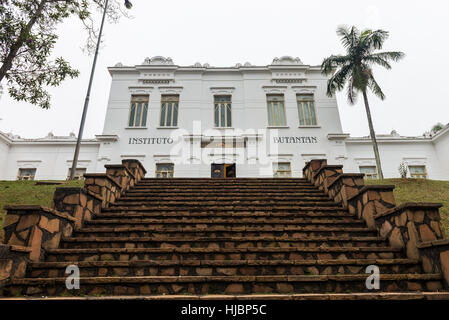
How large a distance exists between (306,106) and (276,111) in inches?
80.6

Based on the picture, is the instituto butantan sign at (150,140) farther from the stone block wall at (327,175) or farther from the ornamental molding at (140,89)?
the stone block wall at (327,175)

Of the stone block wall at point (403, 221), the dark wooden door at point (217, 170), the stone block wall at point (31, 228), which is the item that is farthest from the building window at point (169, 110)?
the stone block wall at point (31, 228)

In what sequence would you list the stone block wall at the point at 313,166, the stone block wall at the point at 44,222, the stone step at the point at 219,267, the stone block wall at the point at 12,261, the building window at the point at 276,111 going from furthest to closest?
1. the building window at the point at 276,111
2. the stone block wall at the point at 313,166
3. the stone step at the point at 219,267
4. the stone block wall at the point at 44,222
5. the stone block wall at the point at 12,261

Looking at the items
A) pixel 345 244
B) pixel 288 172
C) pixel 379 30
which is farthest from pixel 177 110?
pixel 345 244

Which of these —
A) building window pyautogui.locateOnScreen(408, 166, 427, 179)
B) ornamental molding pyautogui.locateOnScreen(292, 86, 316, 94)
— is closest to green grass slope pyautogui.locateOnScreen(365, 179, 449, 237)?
building window pyautogui.locateOnScreen(408, 166, 427, 179)

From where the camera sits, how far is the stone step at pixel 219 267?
3.86 metres

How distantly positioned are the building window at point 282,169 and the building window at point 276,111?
2689mm

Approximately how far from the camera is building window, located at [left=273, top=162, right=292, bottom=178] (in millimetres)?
16062

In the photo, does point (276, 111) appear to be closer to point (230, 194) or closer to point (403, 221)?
point (230, 194)

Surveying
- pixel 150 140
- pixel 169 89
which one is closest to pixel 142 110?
pixel 169 89

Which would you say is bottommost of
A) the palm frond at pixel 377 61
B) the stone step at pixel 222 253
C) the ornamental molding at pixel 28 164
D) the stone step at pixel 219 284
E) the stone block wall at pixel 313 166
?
the stone step at pixel 219 284

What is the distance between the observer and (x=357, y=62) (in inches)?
678

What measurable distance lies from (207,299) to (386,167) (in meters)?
18.3

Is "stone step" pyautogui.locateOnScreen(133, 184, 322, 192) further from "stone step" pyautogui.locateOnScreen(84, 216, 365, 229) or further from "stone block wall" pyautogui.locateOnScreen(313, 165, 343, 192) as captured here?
"stone step" pyautogui.locateOnScreen(84, 216, 365, 229)
